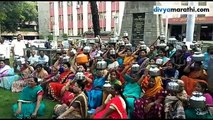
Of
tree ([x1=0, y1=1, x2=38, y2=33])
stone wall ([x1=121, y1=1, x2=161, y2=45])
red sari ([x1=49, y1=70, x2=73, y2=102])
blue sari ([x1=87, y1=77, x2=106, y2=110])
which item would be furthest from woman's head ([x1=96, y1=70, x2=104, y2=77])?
tree ([x1=0, y1=1, x2=38, y2=33])

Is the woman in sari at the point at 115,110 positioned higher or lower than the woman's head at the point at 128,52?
lower

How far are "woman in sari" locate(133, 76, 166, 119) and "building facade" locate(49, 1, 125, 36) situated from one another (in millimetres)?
29914

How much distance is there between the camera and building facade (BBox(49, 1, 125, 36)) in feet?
127

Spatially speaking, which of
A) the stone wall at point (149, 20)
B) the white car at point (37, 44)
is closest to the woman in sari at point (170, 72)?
the stone wall at point (149, 20)

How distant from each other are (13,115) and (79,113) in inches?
77.0

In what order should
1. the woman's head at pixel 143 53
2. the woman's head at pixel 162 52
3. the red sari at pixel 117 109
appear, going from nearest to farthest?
the red sari at pixel 117 109, the woman's head at pixel 162 52, the woman's head at pixel 143 53

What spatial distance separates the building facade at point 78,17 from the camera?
38781mm

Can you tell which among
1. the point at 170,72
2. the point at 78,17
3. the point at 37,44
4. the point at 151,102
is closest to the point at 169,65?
the point at 170,72

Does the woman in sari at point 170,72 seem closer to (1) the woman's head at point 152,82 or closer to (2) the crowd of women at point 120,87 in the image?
(2) the crowd of women at point 120,87

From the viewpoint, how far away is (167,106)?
202 inches

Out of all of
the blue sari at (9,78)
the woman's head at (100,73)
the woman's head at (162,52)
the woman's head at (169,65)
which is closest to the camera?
the woman's head at (100,73)

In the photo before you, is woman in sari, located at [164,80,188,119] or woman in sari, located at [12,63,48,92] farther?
woman in sari, located at [12,63,48,92]

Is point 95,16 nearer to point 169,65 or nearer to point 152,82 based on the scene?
point 169,65

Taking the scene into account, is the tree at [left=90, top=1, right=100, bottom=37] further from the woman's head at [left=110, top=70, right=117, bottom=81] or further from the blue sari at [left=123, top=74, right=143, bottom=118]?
the blue sari at [left=123, top=74, right=143, bottom=118]
